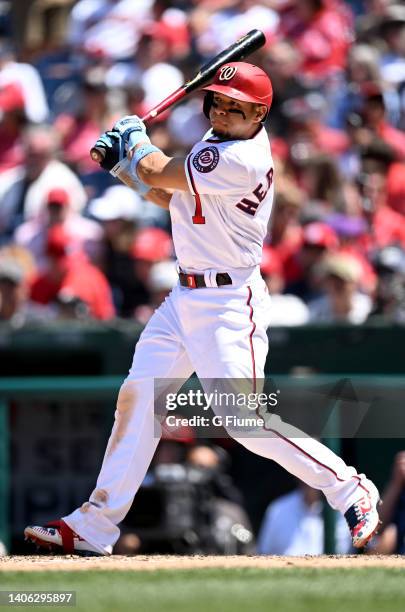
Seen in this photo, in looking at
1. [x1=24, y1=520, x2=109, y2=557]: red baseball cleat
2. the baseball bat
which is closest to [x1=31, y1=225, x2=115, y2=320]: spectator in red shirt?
the baseball bat

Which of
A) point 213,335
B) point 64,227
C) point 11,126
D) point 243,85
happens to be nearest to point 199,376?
point 213,335

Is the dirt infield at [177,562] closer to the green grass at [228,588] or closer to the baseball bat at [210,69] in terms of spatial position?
the green grass at [228,588]

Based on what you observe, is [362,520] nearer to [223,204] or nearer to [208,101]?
[223,204]

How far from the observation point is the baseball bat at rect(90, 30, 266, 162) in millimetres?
5762

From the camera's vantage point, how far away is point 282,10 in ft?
35.2

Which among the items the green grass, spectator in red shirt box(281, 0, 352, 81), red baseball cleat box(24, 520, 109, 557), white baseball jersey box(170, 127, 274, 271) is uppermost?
→ white baseball jersey box(170, 127, 274, 271)

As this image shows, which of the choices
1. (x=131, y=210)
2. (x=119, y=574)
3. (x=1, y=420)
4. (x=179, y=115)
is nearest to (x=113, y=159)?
(x=119, y=574)

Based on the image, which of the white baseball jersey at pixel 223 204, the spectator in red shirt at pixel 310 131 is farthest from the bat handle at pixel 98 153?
the spectator in red shirt at pixel 310 131

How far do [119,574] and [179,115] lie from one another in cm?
557

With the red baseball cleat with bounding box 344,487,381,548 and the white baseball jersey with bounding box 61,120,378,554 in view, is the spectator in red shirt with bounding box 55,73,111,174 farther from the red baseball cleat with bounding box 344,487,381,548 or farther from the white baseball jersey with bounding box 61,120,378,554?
the red baseball cleat with bounding box 344,487,381,548

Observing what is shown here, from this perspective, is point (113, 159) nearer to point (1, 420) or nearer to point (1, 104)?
point (1, 420)

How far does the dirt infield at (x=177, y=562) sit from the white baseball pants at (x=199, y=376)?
0.15 metres

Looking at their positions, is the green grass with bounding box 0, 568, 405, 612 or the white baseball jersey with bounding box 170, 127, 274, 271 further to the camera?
the white baseball jersey with bounding box 170, 127, 274, 271

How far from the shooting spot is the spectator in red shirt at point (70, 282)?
8.61 m
